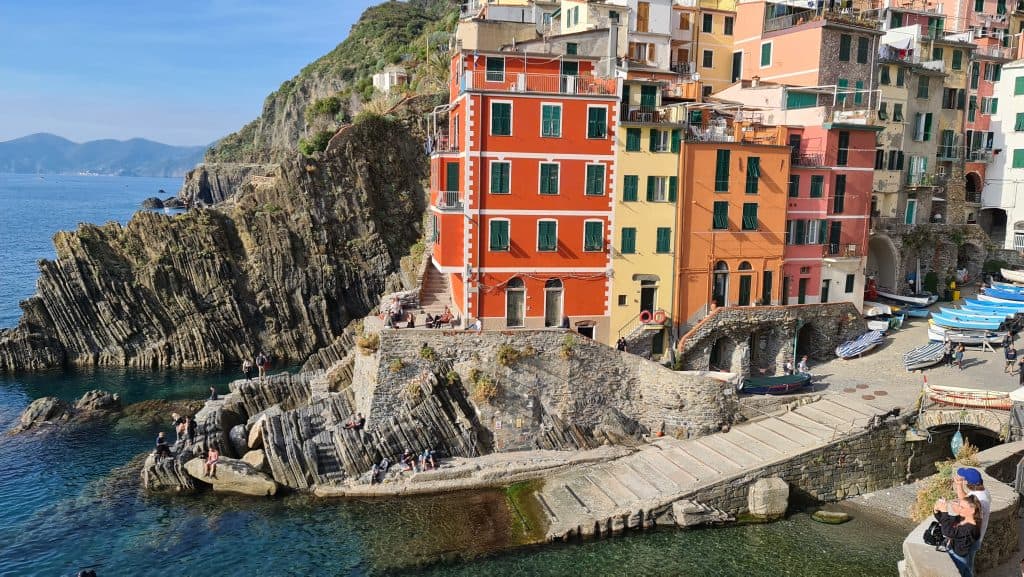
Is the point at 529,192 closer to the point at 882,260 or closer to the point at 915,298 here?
the point at 915,298

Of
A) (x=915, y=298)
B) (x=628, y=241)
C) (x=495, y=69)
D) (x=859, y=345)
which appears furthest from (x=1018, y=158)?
(x=495, y=69)

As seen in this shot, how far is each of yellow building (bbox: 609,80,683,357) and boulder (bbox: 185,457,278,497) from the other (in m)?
18.1

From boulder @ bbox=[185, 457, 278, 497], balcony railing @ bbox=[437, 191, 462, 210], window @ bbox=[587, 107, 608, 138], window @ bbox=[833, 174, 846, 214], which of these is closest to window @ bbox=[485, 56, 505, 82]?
window @ bbox=[587, 107, 608, 138]

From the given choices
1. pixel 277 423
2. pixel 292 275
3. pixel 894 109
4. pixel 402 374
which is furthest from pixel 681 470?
pixel 292 275

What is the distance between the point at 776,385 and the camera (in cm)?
3594

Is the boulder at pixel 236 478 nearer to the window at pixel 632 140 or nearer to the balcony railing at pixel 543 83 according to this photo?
the balcony railing at pixel 543 83

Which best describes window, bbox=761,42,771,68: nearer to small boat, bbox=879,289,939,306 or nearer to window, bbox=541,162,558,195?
small boat, bbox=879,289,939,306

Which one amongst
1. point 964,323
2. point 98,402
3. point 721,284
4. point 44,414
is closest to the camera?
point 964,323

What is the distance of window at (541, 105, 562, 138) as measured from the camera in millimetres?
35281

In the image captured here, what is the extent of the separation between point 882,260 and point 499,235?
28.8 meters

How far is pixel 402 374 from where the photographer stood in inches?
1319

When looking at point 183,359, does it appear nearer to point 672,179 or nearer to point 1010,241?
point 672,179

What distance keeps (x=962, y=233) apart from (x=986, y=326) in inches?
653

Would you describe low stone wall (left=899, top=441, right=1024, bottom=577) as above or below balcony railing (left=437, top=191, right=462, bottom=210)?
below
